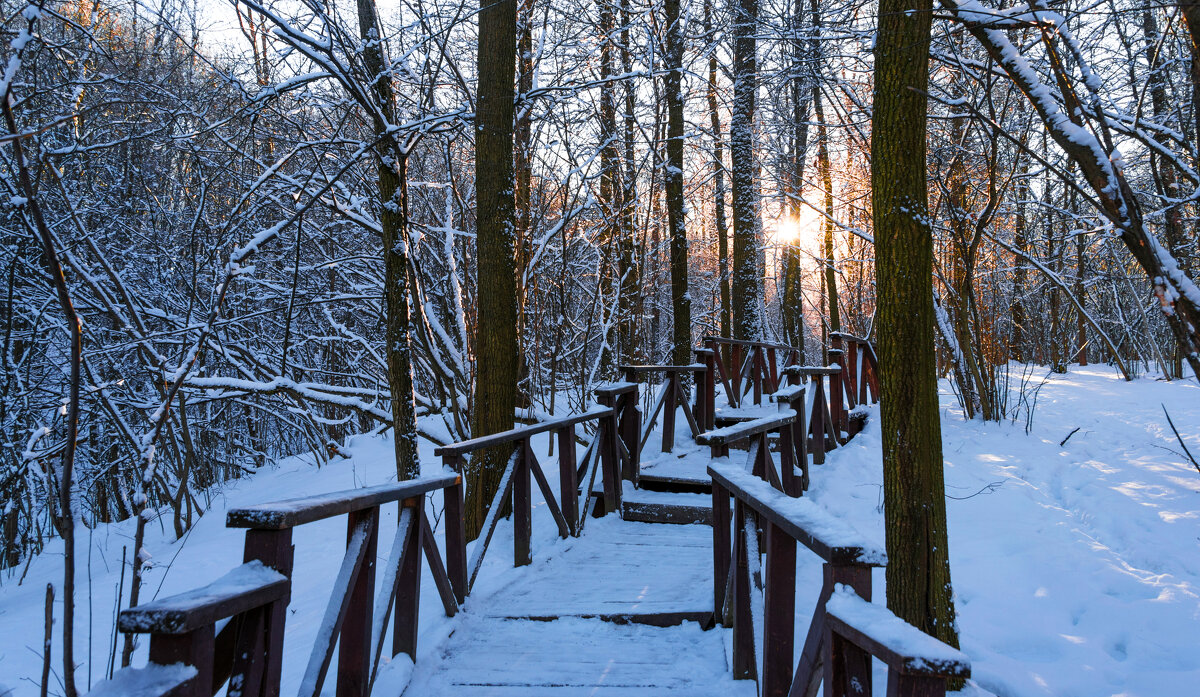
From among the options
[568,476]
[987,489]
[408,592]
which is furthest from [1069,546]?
[408,592]

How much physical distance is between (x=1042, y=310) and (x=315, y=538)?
21971 millimetres

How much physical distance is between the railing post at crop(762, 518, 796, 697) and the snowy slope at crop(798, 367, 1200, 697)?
1779mm

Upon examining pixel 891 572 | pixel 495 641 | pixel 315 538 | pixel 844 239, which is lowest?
pixel 315 538

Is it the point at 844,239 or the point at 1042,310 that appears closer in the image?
the point at 844,239

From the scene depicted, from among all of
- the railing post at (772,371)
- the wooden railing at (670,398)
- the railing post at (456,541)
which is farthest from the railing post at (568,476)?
the railing post at (772,371)

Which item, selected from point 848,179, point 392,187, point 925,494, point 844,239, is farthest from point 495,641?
point 844,239

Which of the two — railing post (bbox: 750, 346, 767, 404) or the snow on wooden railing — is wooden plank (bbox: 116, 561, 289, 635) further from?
railing post (bbox: 750, 346, 767, 404)

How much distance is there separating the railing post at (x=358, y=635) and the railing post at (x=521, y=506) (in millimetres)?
1989

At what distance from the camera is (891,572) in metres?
3.53

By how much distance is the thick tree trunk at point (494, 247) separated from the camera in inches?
233

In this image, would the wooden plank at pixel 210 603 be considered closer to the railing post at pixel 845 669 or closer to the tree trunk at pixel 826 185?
the railing post at pixel 845 669

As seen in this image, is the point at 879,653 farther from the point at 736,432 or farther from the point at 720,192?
the point at 720,192

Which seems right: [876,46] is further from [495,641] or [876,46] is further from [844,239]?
[844,239]

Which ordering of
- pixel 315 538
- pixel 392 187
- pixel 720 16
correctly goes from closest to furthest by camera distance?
pixel 392 187 < pixel 315 538 < pixel 720 16
